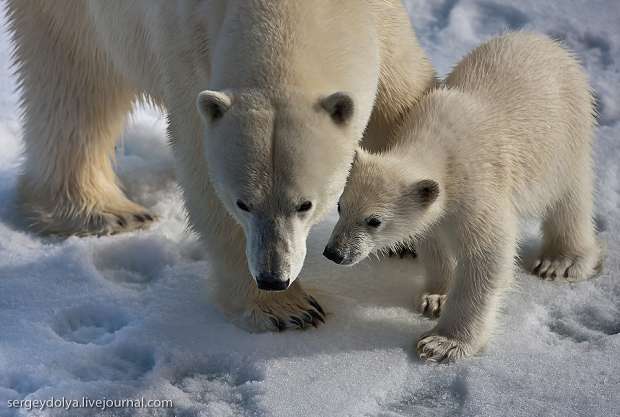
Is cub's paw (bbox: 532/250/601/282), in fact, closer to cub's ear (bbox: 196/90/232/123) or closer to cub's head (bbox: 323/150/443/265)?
cub's head (bbox: 323/150/443/265)

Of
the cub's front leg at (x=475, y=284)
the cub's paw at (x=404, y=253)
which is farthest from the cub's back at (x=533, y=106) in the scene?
the cub's paw at (x=404, y=253)

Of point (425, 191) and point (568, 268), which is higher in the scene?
point (425, 191)

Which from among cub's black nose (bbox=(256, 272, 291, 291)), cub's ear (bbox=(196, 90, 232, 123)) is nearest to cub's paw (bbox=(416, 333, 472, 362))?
cub's black nose (bbox=(256, 272, 291, 291))

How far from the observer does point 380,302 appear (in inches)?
146

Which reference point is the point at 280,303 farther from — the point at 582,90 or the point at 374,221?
the point at 582,90

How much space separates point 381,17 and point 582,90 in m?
0.82

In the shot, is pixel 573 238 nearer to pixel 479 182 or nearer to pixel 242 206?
pixel 479 182

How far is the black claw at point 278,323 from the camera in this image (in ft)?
11.6

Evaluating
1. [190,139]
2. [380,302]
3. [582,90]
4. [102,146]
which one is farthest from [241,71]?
[102,146]

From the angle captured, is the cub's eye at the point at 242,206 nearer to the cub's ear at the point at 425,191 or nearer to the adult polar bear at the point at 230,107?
the adult polar bear at the point at 230,107

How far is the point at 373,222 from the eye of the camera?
3.21m

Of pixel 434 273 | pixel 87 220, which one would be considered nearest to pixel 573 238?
pixel 434 273

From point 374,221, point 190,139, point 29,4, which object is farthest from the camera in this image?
point 29,4

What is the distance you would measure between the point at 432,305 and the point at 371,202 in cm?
60
